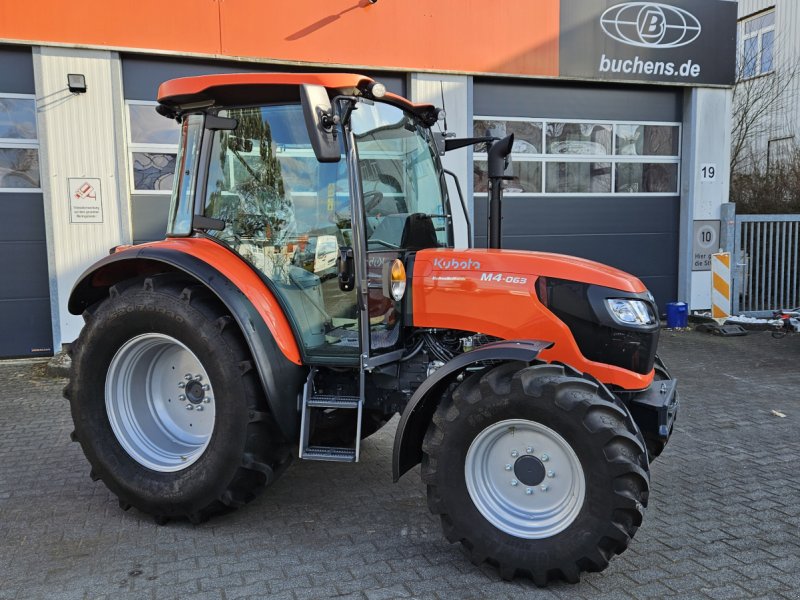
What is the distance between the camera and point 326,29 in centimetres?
834

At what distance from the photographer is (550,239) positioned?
9969 mm

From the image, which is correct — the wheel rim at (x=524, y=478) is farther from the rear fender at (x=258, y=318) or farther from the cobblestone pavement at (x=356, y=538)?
the rear fender at (x=258, y=318)

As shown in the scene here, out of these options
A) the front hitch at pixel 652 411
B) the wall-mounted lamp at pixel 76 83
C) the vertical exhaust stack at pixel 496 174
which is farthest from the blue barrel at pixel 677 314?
the wall-mounted lamp at pixel 76 83

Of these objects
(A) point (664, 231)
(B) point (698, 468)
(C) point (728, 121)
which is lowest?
(B) point (698, 468)

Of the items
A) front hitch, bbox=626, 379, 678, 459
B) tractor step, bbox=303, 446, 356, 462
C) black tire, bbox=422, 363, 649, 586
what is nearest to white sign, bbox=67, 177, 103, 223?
tractor step, bbox=303, 446, 356, 462

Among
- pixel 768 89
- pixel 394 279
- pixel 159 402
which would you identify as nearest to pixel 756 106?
pixel 768 89

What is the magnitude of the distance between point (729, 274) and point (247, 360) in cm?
889

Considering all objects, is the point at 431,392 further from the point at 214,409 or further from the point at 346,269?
the point at 214,409

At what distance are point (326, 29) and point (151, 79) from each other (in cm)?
223

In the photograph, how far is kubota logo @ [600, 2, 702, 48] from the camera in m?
9.70

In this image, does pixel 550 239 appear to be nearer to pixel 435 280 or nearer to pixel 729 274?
pixel 729 274

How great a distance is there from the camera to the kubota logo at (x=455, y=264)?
10.9 feet

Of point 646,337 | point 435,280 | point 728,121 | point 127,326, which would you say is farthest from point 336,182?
point 728,121

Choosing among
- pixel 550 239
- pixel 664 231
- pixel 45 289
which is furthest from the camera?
pixel 664 231
